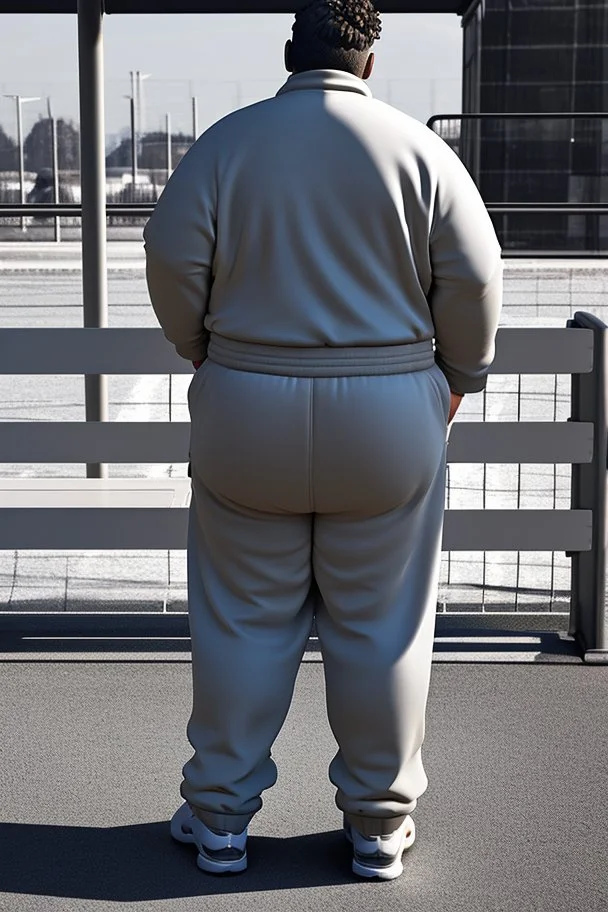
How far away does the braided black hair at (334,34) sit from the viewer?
7.15 ft

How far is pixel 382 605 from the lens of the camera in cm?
233

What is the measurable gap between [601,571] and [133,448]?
127 centimetres

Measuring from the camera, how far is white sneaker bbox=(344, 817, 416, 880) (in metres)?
2.41

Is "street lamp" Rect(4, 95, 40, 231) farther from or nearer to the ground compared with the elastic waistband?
farther from the ground

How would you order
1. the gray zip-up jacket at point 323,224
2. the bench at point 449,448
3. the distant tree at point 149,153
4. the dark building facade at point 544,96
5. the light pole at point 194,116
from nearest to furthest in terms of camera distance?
the gray zip-up jacket at point 323,224, the bench at point 449,448, the dark building facade at point 544,96, the light pole at point 194,116, the distant tree at point 149,153

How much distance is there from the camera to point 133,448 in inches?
140

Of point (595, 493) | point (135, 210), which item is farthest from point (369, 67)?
point (135, 210)

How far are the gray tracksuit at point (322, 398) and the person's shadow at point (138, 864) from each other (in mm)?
120

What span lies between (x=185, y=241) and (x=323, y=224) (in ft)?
0.74

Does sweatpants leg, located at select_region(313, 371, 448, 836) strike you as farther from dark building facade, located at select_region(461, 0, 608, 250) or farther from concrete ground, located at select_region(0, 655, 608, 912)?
dark building facade, located at select_region(461, 0, 608, 250)

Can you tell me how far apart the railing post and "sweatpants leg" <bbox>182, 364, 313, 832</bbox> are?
137cm

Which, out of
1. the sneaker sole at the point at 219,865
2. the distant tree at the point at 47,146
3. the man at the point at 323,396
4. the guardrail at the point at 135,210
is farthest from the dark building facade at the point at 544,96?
the sneaker sole at the point at 219,865

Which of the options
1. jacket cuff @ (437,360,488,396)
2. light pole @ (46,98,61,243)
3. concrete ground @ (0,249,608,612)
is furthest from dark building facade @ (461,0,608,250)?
jacket cuff @ (437,360,488,396)

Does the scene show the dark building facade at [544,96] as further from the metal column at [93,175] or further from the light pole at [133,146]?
the metal column at [93,175]
